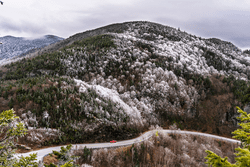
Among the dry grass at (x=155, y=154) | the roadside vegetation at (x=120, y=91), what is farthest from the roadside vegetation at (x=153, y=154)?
the roadside vegetation at (x=120, y=91)

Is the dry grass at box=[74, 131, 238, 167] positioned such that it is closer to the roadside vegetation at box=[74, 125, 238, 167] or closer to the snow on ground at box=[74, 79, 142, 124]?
the roadside vegetation at box=[74, 125, 238, 167]

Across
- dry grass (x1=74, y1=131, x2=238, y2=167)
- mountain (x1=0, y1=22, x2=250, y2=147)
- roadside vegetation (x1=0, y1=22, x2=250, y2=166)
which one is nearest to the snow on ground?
mountain (x1=0, y1=22, x2=250, y2=147)

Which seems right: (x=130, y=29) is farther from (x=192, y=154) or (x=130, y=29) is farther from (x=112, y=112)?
(x=192, y=154)

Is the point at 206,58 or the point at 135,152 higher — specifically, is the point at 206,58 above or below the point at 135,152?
above

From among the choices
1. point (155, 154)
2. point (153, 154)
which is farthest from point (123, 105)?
point (155, 154)

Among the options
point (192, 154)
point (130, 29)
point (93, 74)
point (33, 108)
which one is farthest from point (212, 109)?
point (130, 29)

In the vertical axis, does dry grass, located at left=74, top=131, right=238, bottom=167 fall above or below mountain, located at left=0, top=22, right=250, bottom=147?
below

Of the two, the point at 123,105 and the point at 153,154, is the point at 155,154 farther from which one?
the point at 123,105
